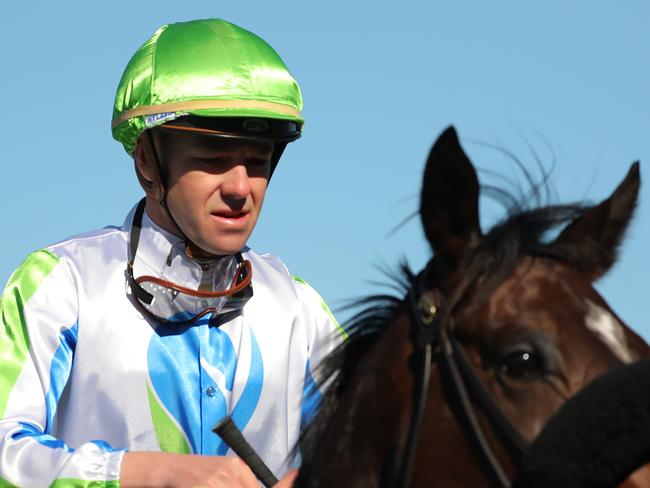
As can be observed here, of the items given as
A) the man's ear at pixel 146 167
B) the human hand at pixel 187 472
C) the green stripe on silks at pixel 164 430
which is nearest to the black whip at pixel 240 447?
the human hand at pixel 187 472

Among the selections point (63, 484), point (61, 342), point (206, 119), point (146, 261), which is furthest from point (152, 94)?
point (63, 484)

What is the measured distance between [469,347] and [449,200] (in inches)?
15.4

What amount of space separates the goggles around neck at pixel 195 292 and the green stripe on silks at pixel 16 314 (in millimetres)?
324

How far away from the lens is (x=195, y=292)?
4.28m

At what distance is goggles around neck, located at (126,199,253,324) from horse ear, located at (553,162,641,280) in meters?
1.60

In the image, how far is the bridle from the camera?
274 centimetres

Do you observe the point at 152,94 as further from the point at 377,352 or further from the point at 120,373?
the point at 377,352

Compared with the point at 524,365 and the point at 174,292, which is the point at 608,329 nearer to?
the point at 524,365

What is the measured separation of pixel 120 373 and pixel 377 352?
1429mm

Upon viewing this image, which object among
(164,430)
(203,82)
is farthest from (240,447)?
(203,82)

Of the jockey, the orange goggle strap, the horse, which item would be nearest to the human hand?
the horse

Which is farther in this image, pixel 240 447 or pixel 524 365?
pixel 240 447

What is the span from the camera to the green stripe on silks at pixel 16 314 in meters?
3.98

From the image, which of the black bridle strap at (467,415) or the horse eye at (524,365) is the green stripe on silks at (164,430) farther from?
the horse eye at (524,365)
